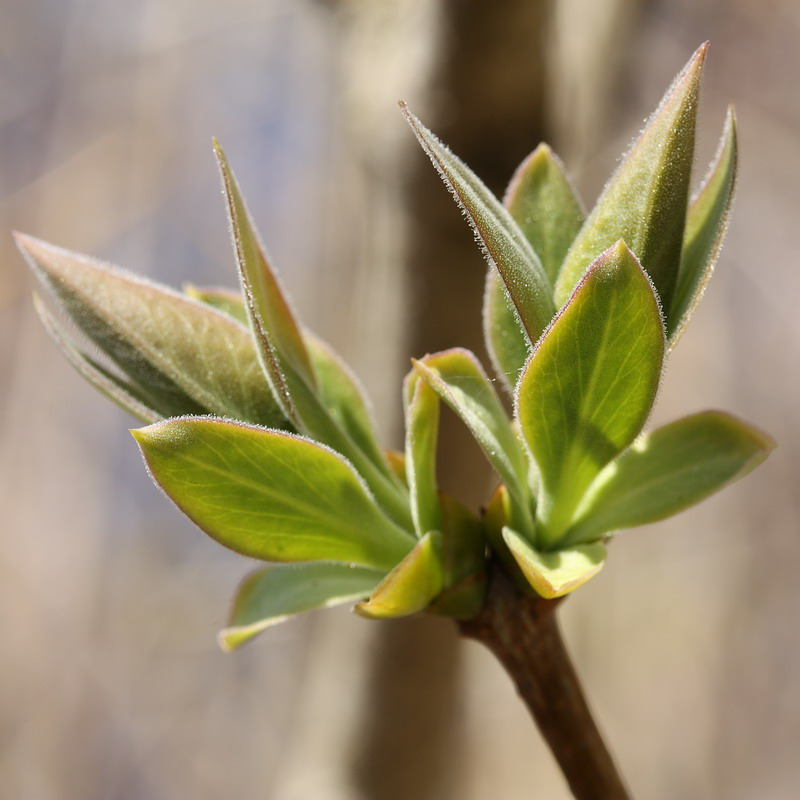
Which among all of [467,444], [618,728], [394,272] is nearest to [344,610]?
[467,444]

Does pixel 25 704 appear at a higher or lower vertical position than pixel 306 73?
lower

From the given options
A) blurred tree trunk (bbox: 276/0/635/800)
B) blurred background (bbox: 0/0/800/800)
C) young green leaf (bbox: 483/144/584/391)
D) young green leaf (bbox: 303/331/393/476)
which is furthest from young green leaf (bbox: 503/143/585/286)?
blurred background (bbox: 0/0/800/800)

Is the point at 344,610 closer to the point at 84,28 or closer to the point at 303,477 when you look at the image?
the point at 303,477

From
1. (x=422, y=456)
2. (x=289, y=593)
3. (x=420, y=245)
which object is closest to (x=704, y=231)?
(x=422, y=456)

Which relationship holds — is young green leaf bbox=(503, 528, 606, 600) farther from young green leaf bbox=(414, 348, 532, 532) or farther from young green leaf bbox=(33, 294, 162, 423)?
young green leaf bbox=(33, 294, 162, 423)

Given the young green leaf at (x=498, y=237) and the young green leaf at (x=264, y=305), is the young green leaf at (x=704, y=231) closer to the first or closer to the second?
the young green leaf at (x=498, y=237)
